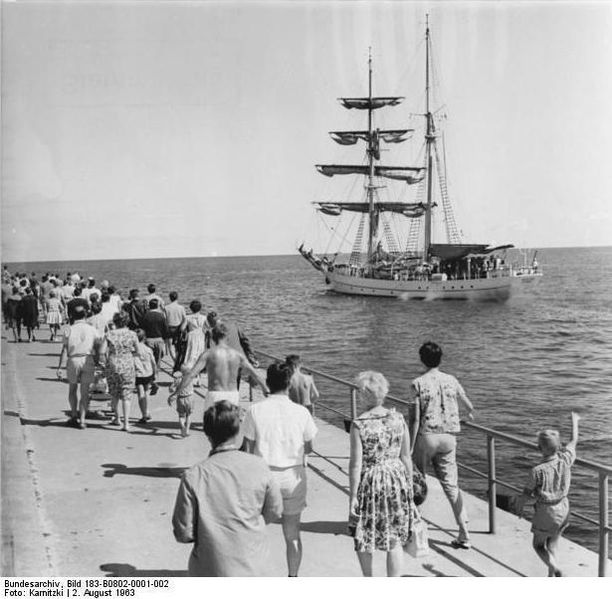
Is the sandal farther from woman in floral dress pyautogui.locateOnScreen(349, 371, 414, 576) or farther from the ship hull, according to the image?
the ship hull

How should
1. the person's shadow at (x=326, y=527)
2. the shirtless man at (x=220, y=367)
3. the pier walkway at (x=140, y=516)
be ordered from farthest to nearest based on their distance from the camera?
the shirtless man at (x=220, y=367) < the person's shadow at (x=326, y=527) < the pier walkway at (x=140, y=516)

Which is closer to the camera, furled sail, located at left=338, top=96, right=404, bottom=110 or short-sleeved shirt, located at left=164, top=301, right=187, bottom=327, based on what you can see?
short-sleeved shirt, located at left=164, top=301, right=187, bottom=327

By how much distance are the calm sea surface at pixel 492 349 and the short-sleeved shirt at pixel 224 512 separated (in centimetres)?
1017

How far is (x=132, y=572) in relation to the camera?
187 inches

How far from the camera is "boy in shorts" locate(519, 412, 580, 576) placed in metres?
4.67

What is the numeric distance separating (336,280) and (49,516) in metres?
82.5

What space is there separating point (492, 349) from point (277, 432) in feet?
126

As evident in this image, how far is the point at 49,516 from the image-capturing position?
5.68 m

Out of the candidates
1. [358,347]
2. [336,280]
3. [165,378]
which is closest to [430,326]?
[358,347]

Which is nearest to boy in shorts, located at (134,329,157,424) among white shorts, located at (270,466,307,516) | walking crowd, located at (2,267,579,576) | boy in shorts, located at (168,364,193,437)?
boy in shorts, located at (168,364,193,437)

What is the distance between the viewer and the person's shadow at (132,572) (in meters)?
4.71

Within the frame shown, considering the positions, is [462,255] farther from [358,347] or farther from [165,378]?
[165,378]

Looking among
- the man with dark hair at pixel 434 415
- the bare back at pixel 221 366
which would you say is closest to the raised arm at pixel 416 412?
the man with dark hair at pixel 434 415

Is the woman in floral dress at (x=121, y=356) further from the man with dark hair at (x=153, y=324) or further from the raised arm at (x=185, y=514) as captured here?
the raised arm at (x=185, y=514)
